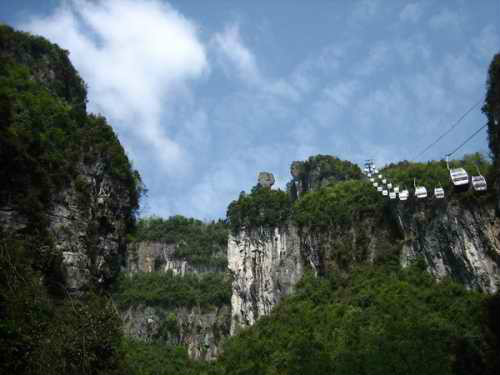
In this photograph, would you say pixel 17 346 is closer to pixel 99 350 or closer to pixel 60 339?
pixel 60 339

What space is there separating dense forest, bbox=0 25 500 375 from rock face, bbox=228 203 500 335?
2.81 feet

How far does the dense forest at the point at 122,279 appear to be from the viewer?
9008 millimetres

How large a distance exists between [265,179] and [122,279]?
2912cm

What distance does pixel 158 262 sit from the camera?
265 ft

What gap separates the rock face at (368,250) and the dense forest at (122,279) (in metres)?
0.86

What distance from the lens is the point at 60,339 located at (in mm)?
8500

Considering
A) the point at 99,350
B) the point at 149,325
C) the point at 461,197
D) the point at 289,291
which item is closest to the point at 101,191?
the point at 99,350

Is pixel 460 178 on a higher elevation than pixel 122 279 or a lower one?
higher

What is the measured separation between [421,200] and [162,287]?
1804 inches

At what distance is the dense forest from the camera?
9.01 meters

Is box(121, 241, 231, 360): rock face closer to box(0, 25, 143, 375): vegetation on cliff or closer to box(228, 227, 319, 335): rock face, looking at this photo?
box(228, 227, 319, 335): rock face

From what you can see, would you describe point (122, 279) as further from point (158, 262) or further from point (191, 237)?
point (191, 237)

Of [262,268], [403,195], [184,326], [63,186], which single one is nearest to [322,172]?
[262,268]

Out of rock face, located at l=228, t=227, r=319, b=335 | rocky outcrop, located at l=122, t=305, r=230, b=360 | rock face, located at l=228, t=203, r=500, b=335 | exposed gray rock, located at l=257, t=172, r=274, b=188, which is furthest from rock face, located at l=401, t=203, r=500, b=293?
rocky outcrop, located at l=122, t=305, r=230, b=360
